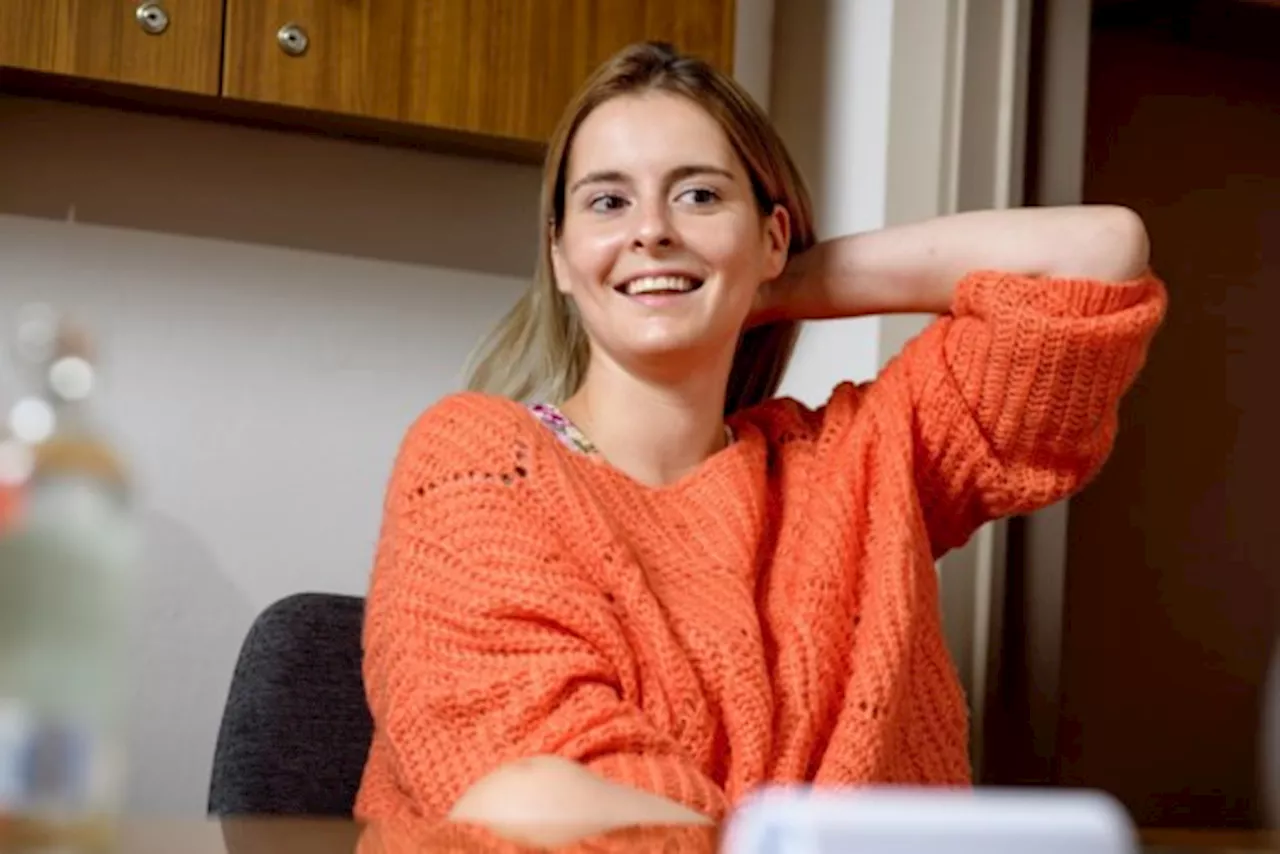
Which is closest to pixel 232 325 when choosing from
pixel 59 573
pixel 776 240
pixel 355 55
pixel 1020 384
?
pixel 355 55

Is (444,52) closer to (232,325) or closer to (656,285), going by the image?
(232,325)

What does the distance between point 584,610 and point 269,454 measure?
0.87m

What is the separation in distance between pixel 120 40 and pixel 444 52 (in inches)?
13.5

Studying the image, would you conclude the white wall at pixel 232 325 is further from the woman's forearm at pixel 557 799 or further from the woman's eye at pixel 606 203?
the woman's forearm at pixel 557 799

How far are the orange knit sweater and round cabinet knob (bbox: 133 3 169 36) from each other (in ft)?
2.02

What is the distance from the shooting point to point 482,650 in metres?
1.35

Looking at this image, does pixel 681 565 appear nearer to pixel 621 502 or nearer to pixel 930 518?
pixel 621 502

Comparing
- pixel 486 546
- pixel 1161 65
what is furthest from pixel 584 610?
pixel 1161 65

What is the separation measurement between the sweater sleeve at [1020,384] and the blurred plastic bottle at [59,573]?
131 centimetres

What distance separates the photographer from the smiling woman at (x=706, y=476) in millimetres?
1353

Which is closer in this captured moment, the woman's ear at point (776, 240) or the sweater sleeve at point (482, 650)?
the sweater sleeve at point (482, 650)

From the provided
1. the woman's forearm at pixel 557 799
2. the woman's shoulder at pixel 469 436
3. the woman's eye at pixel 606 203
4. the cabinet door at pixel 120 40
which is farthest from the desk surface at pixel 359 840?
the cabinet door at pixel 120 40

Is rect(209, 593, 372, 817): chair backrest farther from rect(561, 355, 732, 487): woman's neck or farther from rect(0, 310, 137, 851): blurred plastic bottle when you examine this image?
rect(0, 310, 137, 851): blurred plastic bottle

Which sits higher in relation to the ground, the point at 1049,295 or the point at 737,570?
the point at 1049,295
